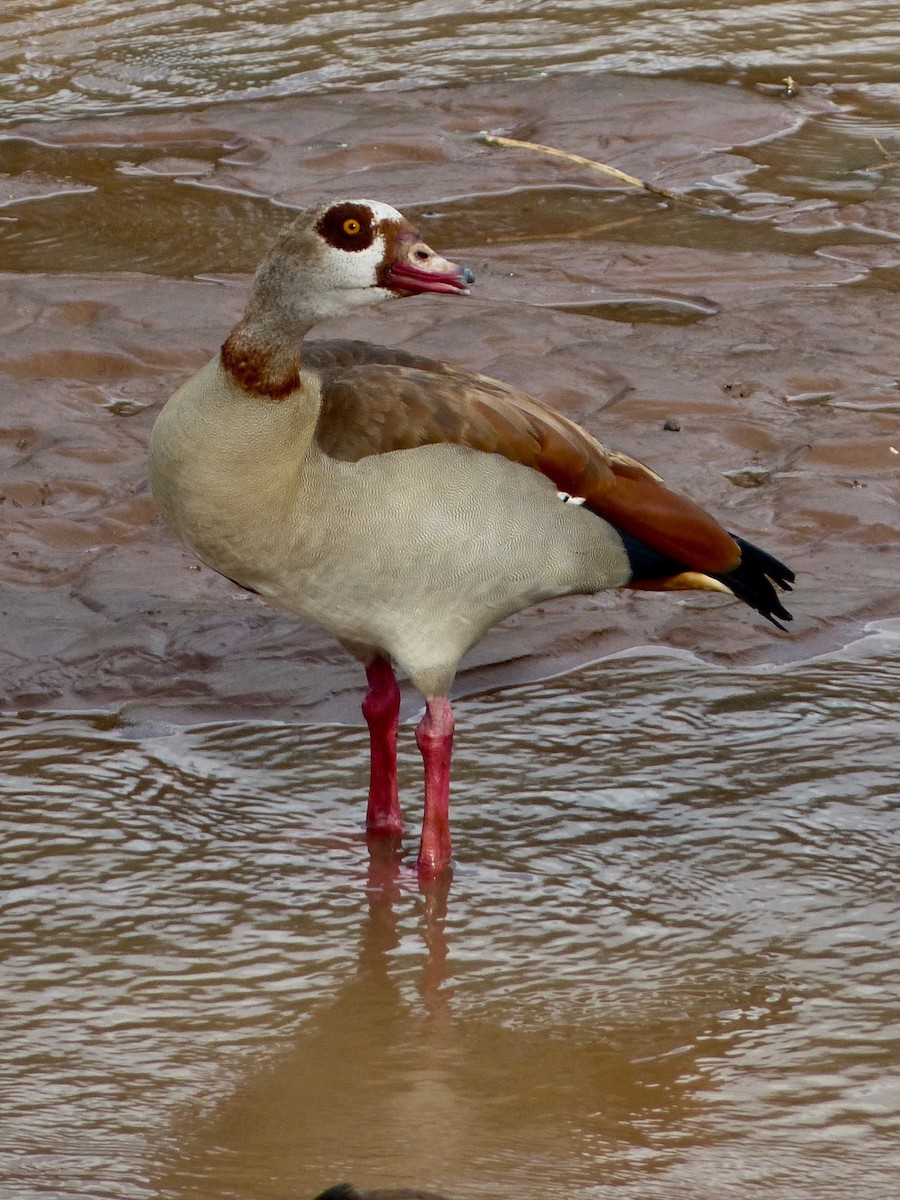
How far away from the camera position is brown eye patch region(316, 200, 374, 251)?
13.7ft

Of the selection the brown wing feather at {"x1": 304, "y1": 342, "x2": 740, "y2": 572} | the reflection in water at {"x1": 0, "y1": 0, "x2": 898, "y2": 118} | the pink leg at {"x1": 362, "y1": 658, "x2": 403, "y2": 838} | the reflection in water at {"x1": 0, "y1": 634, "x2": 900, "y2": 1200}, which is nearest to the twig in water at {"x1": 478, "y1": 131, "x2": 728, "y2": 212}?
the reflection in water at {"x1": 0, "y1": 0, "x2": 898, "y2": 118}

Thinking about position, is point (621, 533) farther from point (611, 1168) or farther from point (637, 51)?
point (637, 51)

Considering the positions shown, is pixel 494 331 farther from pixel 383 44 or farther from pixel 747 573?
pixel 383 44

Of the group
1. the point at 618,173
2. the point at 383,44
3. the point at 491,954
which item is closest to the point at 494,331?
the point at 618,173

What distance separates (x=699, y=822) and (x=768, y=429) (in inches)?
102

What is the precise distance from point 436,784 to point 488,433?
0.88 metres

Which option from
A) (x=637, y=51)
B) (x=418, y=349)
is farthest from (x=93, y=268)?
(x=637, y=51)

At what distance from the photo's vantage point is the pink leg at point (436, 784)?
14.9 ft

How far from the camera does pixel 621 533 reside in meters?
4.71

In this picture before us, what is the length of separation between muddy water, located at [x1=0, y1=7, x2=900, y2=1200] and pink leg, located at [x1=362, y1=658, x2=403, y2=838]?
0.31ft

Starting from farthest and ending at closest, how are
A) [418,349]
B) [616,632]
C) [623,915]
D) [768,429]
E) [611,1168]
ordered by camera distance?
[418,349]
[768,429]
[616,632]
[623,915]
[611,1168]

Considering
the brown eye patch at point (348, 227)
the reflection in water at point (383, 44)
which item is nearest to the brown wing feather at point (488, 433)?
the brown eye patch at point (348, 227)

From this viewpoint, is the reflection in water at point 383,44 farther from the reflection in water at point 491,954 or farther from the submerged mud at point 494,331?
the reflection in water at point 491,954

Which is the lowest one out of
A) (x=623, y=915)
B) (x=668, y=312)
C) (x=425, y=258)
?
(x=623, y=915)
